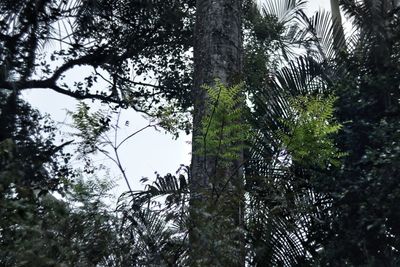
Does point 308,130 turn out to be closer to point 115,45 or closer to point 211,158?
point 211,158

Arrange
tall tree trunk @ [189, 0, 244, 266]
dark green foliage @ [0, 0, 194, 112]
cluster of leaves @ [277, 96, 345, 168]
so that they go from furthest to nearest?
dark green foliage @ [0, 0, 194, 112], cluster of leaves @ [277, 96, 345, 168], tall tree trunk @ [189, 0, 244, 266]

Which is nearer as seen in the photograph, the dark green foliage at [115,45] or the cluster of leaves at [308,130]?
the cluster of leaves at [308,130]

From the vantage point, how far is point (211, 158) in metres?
4.45

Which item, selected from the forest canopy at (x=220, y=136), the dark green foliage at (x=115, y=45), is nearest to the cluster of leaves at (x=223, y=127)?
the forest canopy at (x=220, y=136)

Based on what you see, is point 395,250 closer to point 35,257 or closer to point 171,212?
point 171,212

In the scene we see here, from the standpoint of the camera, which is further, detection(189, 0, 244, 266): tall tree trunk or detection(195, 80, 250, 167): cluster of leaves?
detection(195, 80, 250, 167): cluster of leaves

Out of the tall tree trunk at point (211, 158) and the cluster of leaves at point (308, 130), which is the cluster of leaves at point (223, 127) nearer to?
the tall tree trunk at point (211, 158)

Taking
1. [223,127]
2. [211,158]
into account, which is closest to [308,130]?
[223,127]

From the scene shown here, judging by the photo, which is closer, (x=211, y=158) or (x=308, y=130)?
(x=308, y=130)

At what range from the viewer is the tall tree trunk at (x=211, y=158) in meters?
3.19

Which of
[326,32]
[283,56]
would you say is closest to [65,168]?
[283,56]

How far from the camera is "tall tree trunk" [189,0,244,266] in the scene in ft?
10.5

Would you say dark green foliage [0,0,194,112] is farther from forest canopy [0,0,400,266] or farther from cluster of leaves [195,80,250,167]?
cluster of leaves [195,80,250,167]

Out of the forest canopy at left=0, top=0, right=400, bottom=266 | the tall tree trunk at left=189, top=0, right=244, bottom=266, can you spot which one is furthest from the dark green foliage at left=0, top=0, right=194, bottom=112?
the tall tree trunk at left=189, top=0, right=244, bottom=266
